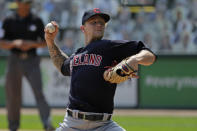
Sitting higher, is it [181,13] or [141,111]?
[181,13]

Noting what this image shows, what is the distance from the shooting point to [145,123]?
1047 centimetres

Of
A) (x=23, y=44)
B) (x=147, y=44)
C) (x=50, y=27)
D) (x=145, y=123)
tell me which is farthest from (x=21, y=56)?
(x=147, y=44)

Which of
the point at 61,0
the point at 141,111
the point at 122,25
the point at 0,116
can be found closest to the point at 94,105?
the point at 0,116

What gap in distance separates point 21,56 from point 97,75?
14.3 ft

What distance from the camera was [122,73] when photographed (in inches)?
158

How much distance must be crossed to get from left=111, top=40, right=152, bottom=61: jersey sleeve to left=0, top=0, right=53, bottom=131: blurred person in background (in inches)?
162

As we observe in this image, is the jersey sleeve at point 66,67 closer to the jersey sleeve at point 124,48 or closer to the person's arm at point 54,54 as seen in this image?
the person's arm at point 54,54

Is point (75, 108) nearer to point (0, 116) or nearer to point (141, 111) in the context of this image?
point (0, 116)

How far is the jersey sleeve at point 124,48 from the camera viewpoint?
14.1ft

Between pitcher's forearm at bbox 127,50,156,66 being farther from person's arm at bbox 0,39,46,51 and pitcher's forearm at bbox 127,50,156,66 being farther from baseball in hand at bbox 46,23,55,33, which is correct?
person's arm at bbox 0,39,46,51

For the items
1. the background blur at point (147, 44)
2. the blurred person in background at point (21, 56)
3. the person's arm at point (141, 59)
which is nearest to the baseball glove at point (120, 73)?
the person's arm at point (141, 59)

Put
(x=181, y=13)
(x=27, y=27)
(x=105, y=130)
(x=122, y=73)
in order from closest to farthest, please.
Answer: (x=122, y=73) → (x=105, y=130) → (x=27, y=27) → (x=181, y=13)

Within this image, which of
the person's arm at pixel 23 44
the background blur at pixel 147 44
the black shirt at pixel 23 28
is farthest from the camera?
the background blur at pixel 147 44

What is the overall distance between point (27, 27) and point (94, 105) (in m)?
4.57
